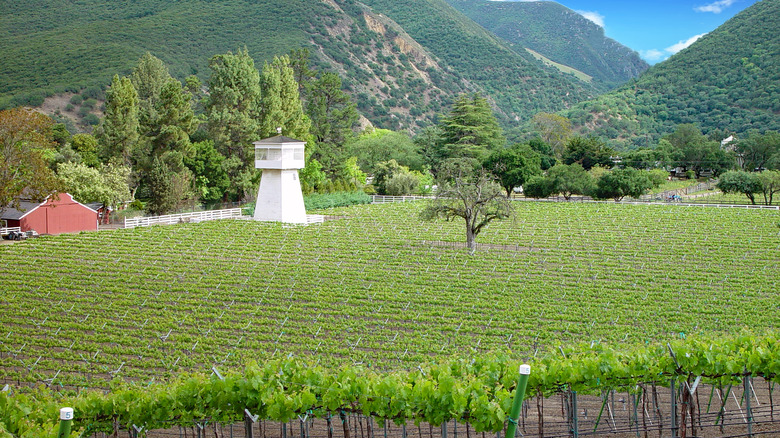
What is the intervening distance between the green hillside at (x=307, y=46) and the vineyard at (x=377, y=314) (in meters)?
57.8

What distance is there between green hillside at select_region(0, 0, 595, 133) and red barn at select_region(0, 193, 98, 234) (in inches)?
1756

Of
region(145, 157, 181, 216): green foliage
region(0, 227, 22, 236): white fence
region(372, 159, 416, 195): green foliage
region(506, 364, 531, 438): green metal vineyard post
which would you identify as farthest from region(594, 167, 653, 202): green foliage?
region(506, 364, 531, 438): green metal vineyard post

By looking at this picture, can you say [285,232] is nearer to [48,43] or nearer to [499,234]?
[499,234]

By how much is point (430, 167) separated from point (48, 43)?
57.2 metres

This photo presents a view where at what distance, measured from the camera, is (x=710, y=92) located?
122625mm

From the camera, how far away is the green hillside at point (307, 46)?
94.8 meters

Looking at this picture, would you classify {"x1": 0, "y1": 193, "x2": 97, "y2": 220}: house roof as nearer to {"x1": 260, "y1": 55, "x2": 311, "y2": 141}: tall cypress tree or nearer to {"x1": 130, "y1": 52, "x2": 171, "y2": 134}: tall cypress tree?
{"x1": 260, "y1": 55, "x2": 311, "y2": 141}: tall cypress tree

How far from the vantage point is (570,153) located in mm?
81875

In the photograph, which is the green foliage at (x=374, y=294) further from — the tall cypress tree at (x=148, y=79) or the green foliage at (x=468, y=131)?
the green foliage at (x=468, y=131)

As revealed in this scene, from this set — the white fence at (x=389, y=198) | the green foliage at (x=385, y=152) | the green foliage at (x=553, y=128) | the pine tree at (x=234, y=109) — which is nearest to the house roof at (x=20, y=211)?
the pine tree at (x=234, y=109)

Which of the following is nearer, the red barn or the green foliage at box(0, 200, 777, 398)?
the green foliage at box(0, 200, 777, 398)

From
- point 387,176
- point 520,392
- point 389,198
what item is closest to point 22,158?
point 389,198

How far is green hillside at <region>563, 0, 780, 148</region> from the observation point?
116 m

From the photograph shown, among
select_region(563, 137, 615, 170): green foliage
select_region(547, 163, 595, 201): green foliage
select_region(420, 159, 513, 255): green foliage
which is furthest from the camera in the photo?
select_region(563, 137, 615, 170): green foliage
